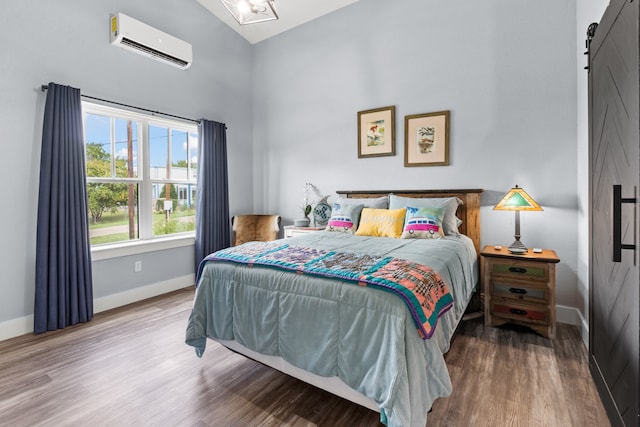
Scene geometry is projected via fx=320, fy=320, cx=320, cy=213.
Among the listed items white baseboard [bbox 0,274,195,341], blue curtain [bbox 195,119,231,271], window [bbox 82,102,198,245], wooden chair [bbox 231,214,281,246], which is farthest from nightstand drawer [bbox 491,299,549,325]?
window [bbox 82,102,198,245]

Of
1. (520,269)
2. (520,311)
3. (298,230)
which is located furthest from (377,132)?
(520,311)

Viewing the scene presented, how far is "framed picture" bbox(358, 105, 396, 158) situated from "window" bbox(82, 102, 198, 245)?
215 cm

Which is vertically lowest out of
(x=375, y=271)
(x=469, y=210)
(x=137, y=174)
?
(x=375, y=271)

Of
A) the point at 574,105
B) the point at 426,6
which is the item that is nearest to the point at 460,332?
the point at 574,105

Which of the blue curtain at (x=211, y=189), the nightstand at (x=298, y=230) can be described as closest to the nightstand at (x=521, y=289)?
the nightstand at (x=298, y=230)

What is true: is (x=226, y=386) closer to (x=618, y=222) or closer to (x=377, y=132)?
(x=618, y=222)

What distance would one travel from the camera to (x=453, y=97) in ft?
11.0

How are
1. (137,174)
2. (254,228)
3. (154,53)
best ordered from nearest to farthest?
(154,53), (137,174), (254,228)

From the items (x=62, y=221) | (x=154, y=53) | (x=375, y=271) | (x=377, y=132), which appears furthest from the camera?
(x=377, y=132)

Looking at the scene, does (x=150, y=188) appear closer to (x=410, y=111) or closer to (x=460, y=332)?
(x=410, y=111)

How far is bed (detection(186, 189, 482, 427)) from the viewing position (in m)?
1.40

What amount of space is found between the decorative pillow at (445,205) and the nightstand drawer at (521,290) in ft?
1.92

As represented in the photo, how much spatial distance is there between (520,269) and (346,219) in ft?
5.21

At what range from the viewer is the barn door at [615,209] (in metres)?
1.29
